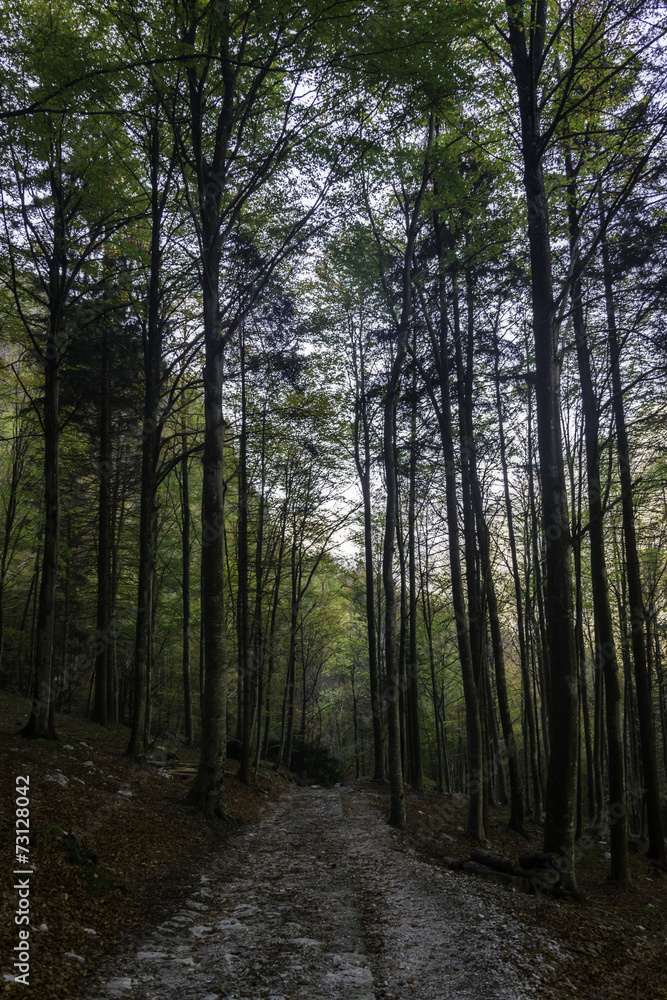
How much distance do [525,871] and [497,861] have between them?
59cm

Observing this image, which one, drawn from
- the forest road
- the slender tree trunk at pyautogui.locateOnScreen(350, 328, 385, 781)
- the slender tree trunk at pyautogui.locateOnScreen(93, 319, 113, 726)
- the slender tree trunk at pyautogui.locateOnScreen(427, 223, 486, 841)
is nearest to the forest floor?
the forest road

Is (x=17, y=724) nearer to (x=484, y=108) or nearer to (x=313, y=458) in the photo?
(x=313, y=458)

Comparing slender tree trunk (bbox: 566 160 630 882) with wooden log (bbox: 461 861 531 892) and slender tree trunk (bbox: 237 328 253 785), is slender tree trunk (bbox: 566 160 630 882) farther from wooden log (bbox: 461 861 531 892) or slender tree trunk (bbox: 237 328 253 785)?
slender tree trunk (bbox: 237 328 253 785)

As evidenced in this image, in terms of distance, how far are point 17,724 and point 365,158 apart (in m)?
14.4

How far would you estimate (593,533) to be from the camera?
9.54 metres

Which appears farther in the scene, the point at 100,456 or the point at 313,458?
the point at 313,458

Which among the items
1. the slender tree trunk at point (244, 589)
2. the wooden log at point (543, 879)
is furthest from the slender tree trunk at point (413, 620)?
the wooden log at point (543, 879)

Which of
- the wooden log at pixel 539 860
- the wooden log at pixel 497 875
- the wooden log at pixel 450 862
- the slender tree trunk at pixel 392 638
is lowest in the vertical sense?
the wooden log at pixel 450 862

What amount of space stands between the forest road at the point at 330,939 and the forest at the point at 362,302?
1.93 metres

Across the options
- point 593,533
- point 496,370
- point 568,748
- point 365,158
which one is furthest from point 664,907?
point 365,158

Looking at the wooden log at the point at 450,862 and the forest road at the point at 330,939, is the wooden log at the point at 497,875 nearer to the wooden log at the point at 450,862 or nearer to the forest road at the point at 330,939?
the wooden log at the point at 450,862

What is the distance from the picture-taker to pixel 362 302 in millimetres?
15445

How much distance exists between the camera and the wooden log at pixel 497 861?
6.52 metres

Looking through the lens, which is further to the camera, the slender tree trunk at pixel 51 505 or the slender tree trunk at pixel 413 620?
the slender tree trunk at pixel 413 620
